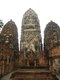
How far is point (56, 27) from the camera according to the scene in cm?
2248

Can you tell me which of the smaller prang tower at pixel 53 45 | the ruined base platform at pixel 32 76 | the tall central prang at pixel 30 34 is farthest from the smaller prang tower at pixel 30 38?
the ruined base platform at pixel 32 76

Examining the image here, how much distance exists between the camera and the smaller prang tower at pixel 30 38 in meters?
19.8

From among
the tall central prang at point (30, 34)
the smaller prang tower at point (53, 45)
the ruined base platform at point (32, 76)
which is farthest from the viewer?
the tall central prang at point (30, 34)

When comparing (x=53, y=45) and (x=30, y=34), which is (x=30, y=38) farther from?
(x=53, y=45)

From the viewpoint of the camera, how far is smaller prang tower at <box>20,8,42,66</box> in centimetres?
1984

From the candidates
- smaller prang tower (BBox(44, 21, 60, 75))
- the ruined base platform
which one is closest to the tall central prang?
smaller prang tower (BBox(44, 21, 60, 75))

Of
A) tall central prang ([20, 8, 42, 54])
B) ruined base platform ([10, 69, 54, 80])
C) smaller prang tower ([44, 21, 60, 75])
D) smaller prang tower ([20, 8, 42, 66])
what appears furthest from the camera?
tall central prang ([20, 8, 42, 54])

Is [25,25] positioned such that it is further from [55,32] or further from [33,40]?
[55,32]

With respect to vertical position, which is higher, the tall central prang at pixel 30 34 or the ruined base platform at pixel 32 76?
the tall central prang at pixel 30 34

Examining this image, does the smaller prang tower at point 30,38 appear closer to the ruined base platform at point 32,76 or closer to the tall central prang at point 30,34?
the tall central prang at point 30,34

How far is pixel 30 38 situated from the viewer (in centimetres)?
2200

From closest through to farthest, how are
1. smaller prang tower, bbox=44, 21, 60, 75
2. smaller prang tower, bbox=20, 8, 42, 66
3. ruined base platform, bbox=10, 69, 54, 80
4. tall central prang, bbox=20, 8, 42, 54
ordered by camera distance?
ruined base platform, bbox=10, 69, 54, 80 < smaller prang tower, bbox=44, 21, 60, 75 < smaller prang tower, bbox=20, 8, 42, 66 < tall central prang, bbox=20, 8, 42, 54

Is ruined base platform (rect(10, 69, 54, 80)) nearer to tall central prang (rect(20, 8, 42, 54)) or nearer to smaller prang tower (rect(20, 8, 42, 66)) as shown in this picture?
smaller prang tower (rect(20, 8, 42, 66))

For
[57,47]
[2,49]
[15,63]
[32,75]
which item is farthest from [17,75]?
[15,63]
